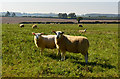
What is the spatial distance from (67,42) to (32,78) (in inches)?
170

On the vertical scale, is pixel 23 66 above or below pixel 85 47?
below

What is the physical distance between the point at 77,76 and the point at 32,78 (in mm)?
2716

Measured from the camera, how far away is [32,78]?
7.93 meters

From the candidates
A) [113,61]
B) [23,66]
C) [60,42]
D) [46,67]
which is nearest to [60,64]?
[46,67]

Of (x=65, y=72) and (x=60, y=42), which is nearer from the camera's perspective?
(x=65, y=72)

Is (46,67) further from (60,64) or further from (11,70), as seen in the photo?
(11,70)

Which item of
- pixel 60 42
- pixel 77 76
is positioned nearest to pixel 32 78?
pixel 77 76

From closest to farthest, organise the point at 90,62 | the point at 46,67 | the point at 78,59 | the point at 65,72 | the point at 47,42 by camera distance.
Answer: the point at 65,72 → the point at 46,67 → the point at 90,62 → the point at 78,59 → the point at 47,42

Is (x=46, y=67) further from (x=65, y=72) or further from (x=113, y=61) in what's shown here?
(x=113, y=61)

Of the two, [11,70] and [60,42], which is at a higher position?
[60,42]

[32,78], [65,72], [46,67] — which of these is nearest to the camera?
[32,78]

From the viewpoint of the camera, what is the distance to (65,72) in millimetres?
8766

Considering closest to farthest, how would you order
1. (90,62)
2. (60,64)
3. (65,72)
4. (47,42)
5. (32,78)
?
(32,78), (65,72), (60,64), (90,62), (47,42)

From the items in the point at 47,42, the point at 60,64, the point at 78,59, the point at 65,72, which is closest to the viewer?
the point at 65,72
